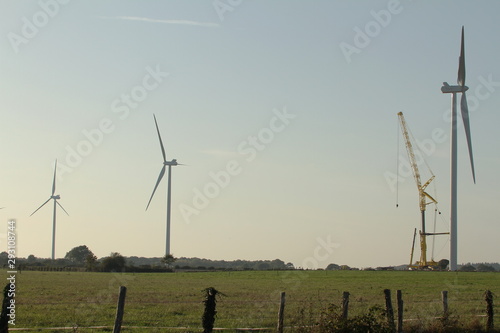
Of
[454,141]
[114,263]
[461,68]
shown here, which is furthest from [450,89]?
[114,263]

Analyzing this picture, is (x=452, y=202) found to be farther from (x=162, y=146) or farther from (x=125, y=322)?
(x=125, y=322)

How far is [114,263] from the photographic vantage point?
15138 centimetres

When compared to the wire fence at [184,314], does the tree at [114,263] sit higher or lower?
lower

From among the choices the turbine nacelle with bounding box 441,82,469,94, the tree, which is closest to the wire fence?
the turbine nacelle with bounding box 441,82,469,94

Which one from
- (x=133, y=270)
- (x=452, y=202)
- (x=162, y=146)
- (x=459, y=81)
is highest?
(x=459, y=81)

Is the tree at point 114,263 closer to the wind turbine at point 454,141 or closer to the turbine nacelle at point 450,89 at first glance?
the wind turbine at point 454,141

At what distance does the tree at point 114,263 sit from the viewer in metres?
147

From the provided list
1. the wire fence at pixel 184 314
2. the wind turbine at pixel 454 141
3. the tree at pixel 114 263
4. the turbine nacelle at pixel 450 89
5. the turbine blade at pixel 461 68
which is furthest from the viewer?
the tree at pixel 114 263

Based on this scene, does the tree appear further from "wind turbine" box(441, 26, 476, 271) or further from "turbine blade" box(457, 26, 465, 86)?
"turbine blade" box(457, 26, 465, 86)

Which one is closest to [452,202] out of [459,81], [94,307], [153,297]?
[459,81]

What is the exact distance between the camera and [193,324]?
2828cm

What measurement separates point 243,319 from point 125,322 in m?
5.34

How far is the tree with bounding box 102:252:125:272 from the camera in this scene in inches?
5787

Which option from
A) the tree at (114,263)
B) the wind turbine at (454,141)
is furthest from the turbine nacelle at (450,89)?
the tree at (114,263)
